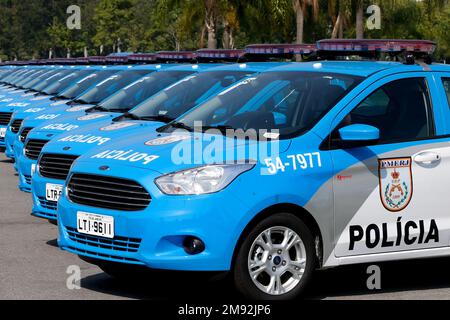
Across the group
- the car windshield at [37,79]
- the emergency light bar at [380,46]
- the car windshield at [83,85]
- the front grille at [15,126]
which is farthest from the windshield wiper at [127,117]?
the car windshield at [37,79]

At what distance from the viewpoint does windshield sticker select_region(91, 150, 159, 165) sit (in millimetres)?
6773

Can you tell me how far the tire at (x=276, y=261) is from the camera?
653 centimetres

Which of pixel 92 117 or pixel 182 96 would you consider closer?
pixel 182 96

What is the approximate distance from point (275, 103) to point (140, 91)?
489cm

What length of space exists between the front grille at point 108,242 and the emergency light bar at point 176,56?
8311mm

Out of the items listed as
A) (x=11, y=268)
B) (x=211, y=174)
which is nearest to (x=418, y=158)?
(x=211, y=174)

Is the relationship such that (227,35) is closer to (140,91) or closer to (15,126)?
(15,126)

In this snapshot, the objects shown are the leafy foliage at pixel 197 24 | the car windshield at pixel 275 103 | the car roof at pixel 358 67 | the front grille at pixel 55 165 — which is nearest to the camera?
the car windshield at pixel 275 103

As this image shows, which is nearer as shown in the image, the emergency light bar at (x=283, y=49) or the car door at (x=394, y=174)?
the car door at (x=394, y=174)

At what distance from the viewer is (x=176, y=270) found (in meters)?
6.51

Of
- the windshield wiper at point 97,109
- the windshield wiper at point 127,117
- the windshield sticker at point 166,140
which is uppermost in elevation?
the windshield sticker at point 166,140

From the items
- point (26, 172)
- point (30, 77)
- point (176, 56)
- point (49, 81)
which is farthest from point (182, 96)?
point (30, 77)

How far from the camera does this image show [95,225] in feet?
22.4

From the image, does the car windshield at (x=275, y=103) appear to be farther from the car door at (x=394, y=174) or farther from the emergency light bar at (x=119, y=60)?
the emergency light bar at (x=119, y=60)
